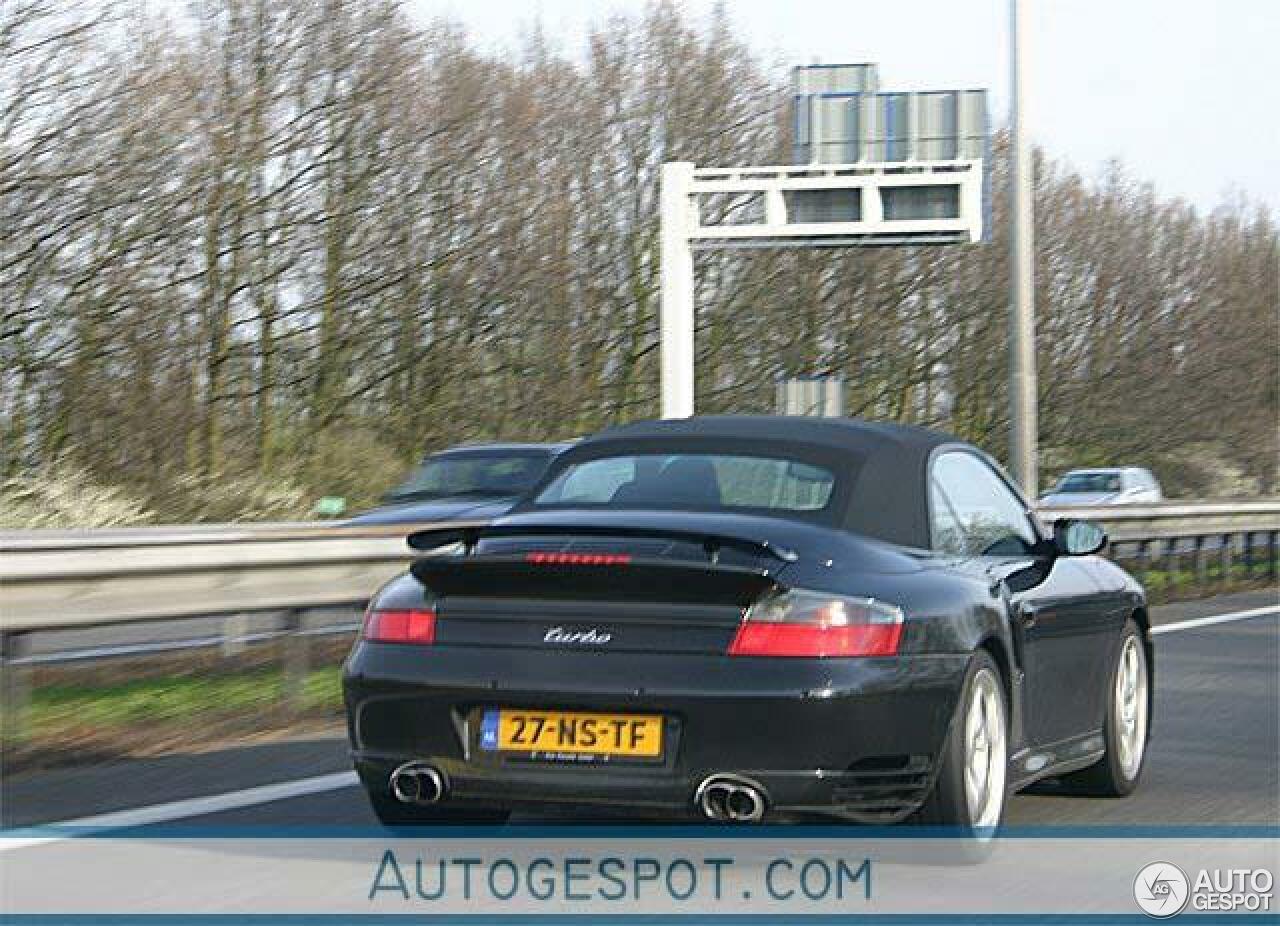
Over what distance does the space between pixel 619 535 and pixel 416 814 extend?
46.2 inches

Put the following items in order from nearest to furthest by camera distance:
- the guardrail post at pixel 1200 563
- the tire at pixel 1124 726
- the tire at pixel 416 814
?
the tire at pixel 416 814 → the tire at pixel 1124 726 → the guardrail post at pixel 1200 563

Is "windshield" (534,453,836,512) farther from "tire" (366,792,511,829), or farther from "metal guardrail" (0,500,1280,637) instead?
"metal guardrail" (0,500,1280,637)

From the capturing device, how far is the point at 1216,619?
1977 centimetres

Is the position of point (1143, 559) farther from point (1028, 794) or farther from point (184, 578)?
point (1028, 794)

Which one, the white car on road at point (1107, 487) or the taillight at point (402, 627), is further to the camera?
the white car on road at point (1107, 487)

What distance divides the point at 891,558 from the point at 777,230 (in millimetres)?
28376

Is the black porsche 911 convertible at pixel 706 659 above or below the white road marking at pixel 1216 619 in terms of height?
above

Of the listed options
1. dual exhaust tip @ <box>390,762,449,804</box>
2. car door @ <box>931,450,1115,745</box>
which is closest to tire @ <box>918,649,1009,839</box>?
car door @ <box>931,450,1115,745</box>

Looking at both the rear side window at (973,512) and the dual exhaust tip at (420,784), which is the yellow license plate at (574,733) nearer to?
the dual exhaust tip at (420,784)

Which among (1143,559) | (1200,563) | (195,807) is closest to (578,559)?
(195,807)

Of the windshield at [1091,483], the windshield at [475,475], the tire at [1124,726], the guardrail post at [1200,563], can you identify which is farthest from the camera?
the windshield at [1091,483]

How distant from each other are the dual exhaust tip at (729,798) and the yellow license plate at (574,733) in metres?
0.16

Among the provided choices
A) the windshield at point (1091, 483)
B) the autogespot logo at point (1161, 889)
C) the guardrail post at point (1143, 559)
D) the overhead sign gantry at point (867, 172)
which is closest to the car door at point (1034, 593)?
the autogespot logo at point (1161, 889)

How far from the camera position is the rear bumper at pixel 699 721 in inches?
262
